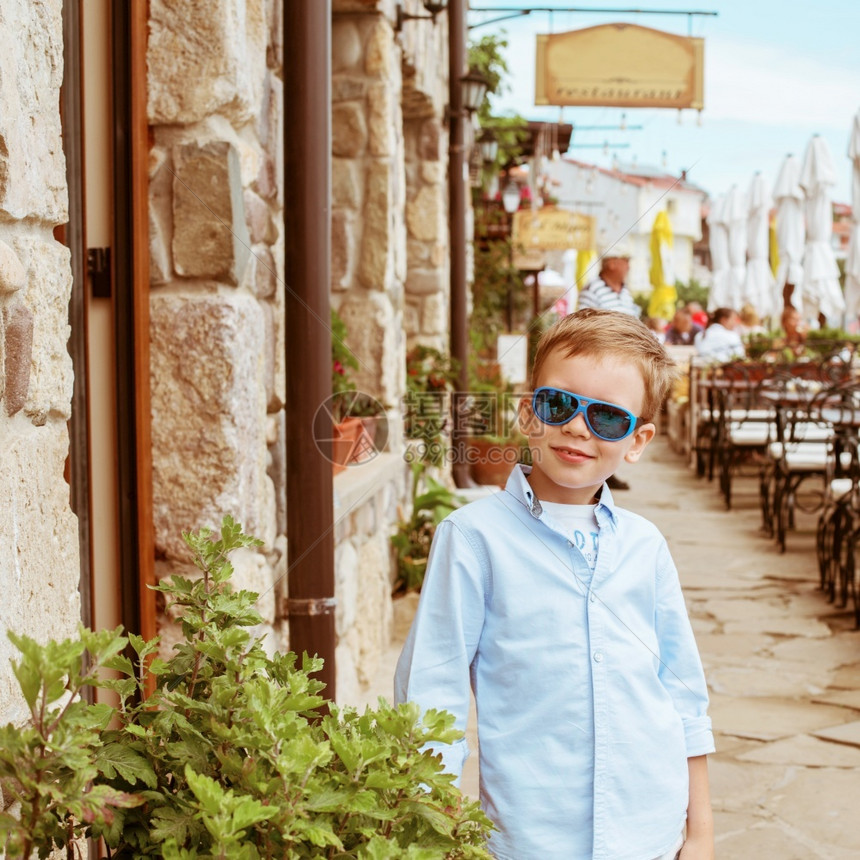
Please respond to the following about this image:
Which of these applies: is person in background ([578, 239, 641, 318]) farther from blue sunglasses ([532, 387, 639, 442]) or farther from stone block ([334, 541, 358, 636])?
blue sunglasses ([532, 387, 639, 442])

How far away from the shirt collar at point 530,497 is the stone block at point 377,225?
2612 millimetres

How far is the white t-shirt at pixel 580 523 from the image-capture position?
1350mm

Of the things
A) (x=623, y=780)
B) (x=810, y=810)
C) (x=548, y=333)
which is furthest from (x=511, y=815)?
(x=810, y=810)

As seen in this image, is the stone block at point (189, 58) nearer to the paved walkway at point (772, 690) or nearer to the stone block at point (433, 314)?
the paved walkway at point (772, 690)

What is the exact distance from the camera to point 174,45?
1980mm

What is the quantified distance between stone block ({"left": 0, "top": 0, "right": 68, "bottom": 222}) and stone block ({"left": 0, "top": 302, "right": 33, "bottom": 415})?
0.10m

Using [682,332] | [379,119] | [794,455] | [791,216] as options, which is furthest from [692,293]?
[379,119]

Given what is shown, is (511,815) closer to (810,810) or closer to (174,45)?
(174,45)

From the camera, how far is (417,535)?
174 inches

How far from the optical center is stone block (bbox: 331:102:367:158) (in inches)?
154

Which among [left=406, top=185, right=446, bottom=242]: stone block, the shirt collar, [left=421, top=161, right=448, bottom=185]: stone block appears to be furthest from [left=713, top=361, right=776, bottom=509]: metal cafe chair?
the shirt collar

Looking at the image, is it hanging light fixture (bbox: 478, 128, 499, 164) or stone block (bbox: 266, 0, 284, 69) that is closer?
stone block (bbox: 266, 0, 284, 69)

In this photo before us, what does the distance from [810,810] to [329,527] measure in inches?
56.2

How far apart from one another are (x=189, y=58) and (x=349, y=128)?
1986 mm
